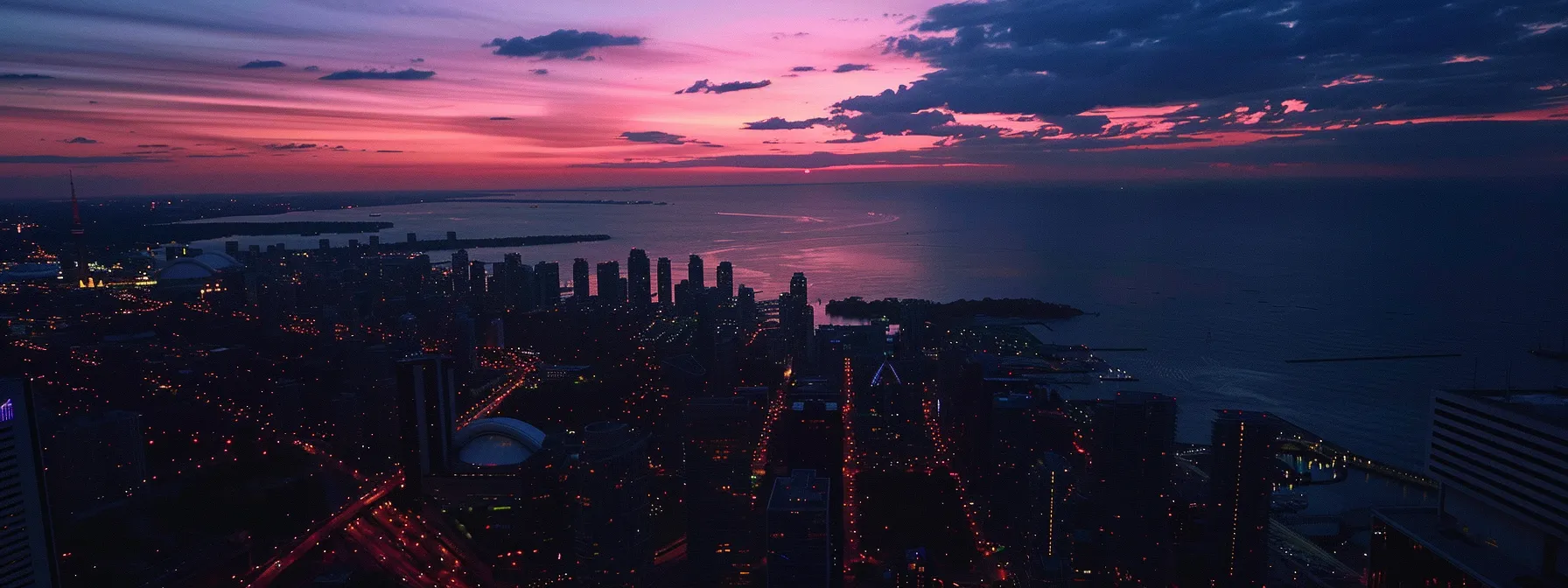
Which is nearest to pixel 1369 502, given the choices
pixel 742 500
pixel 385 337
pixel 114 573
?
pixel 742 500

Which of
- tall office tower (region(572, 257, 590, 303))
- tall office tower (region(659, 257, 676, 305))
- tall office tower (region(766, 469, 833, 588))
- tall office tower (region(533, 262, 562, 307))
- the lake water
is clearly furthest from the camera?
tall office tower (region(572, 257, 590, 303))

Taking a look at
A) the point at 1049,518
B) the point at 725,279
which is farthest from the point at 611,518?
the point at 725,279

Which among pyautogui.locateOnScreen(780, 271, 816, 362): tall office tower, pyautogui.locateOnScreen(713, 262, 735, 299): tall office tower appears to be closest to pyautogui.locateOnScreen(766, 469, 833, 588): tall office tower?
pyautogui.locateOnScreen(780, 271, 816, 362): tall office tower

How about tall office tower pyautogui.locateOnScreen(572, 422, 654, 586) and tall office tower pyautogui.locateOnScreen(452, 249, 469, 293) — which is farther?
tall office tower pyautogui.locateOnScreen(452, 249, 469, 293)

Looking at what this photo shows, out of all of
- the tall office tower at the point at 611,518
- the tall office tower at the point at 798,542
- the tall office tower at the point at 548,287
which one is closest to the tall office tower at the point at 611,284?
the tall office tower at the point at 548,287

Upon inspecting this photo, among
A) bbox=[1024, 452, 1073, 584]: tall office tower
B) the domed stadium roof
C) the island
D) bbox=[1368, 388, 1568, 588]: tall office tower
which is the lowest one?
bbox=[1024, 452, 1073, 584]: tall office tower

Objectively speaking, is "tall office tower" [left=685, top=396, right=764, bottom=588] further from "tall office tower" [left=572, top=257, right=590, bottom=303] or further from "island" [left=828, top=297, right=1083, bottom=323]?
"tall office tower" [left=572, top=257, right=590, bottom=303]

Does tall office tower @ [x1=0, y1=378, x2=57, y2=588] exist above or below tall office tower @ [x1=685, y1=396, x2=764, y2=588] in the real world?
above
